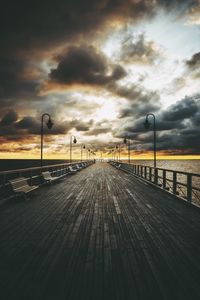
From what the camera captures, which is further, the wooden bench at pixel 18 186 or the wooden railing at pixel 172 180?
the wooden bench at pixel 18 186

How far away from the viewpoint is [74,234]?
634cm

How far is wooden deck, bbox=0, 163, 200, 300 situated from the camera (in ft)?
11.9

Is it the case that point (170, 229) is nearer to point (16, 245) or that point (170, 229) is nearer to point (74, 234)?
point (74, 234)

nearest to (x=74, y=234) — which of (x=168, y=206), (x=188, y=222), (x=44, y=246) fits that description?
(x=44, y=246)

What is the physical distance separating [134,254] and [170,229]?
2203 mm

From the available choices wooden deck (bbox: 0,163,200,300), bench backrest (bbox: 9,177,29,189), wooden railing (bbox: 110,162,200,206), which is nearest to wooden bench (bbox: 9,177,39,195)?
bench backrest (bbox: 9,177,29,189)

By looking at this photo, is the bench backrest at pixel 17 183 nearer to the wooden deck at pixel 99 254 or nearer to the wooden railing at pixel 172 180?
the wooden deck at pixel 99 254

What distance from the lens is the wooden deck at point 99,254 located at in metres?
3.64

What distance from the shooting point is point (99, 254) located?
4992mm

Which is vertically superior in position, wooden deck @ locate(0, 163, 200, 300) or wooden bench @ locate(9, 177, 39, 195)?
wooden bench @ locate(9, 177, 39, 195)

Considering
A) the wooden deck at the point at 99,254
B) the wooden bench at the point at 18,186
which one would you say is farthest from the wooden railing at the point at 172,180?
the wooden bench at the point at 18,186

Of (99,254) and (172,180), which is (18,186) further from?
(99,254)

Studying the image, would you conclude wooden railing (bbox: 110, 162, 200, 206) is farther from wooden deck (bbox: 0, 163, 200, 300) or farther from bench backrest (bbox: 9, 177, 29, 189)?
bench backrest (bbox: 9, 177, 29, 189)

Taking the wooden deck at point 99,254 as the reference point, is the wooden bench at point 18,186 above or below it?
above
